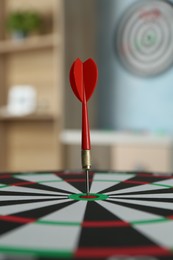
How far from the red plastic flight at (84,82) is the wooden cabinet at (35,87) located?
2457mm

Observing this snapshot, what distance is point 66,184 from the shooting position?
49.1 inches

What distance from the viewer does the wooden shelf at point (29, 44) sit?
362 cm

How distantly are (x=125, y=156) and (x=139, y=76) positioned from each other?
30.1 inches

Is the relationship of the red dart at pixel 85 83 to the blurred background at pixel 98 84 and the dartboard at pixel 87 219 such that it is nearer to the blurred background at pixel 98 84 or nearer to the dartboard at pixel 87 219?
the dartboard at pixel 87 219

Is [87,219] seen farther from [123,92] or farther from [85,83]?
[123,92]

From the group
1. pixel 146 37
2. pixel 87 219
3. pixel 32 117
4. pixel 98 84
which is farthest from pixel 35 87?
pixel 87 219

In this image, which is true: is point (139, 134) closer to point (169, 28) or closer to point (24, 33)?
point (169, 28)

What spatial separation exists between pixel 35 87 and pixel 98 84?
0.62 metres

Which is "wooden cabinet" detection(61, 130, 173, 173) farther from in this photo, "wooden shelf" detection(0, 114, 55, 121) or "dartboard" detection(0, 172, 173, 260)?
"dartboard" detection(0, 172, 173, 260)

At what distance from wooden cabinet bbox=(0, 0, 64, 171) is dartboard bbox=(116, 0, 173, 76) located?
1.69 ft

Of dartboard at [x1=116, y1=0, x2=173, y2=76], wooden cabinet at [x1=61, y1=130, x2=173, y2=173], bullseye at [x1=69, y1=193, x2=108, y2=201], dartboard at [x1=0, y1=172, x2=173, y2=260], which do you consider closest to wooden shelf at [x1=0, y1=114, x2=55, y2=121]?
wooden cabinet at [x1=61, y1=130, x2=173, y2=173]

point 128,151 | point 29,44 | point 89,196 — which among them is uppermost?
point 29,44

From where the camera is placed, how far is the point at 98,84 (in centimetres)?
376

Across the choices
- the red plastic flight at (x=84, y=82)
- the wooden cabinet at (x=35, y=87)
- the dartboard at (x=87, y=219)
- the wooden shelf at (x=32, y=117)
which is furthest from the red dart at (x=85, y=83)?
the wooden shelf at (x=32, y=117)
